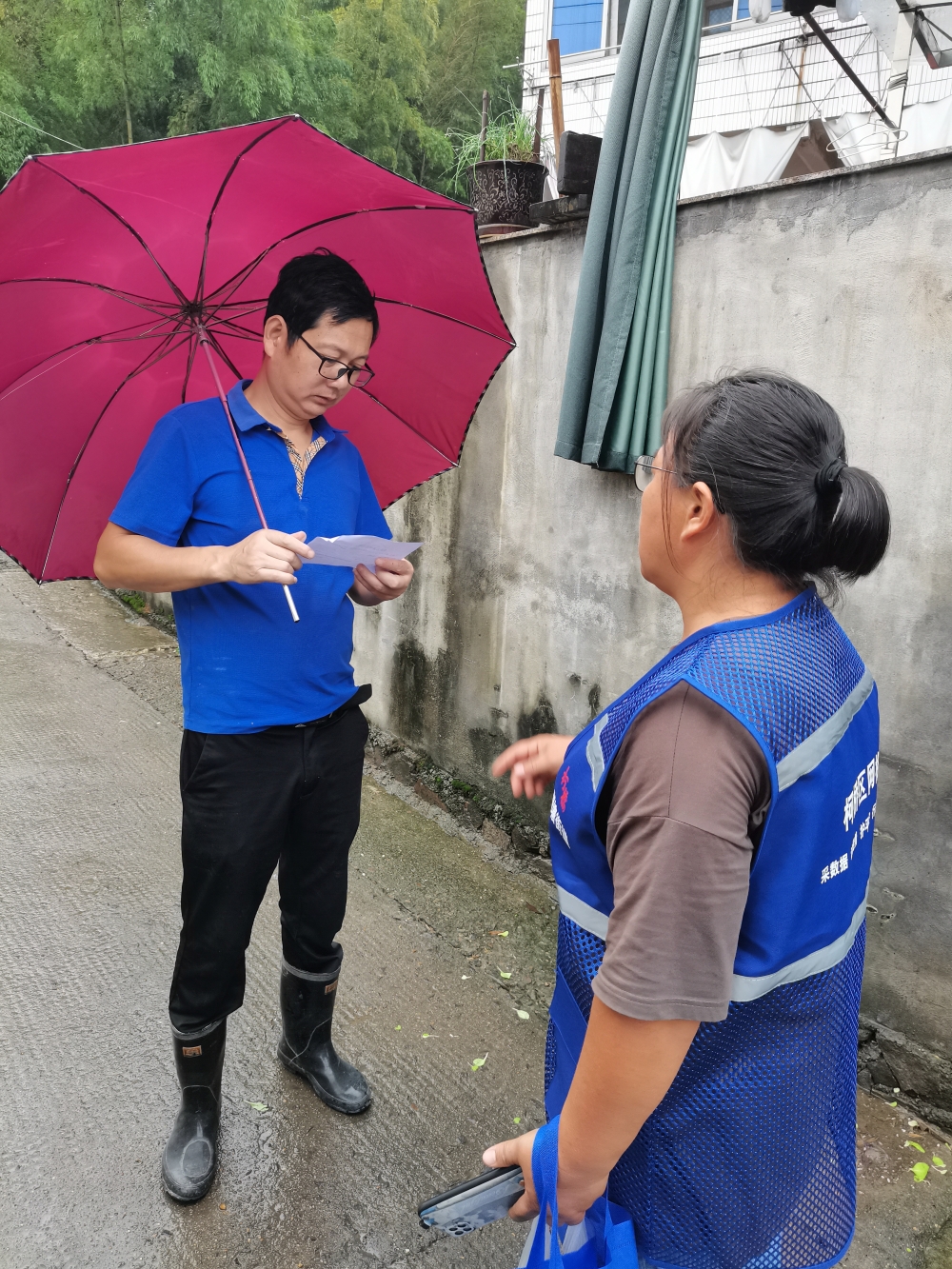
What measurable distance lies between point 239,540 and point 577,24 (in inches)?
386

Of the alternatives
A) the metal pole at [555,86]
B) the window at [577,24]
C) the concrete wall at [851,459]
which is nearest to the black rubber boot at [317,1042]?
the concrete wall at [851,459]

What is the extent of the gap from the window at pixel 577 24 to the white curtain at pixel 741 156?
2536 millimetres

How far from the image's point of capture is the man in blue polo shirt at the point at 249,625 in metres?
2.01

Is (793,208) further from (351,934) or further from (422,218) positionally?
(351,934)

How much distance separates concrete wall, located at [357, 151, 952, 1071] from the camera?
253cm

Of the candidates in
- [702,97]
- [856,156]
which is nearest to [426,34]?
[702,97]

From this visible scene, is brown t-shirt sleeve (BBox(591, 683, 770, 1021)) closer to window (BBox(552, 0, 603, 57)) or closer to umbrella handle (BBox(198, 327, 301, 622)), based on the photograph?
umbrella handle (BBox(198, 327, 301, 622))

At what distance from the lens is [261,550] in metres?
1.80

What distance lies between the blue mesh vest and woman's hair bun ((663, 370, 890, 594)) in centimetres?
8

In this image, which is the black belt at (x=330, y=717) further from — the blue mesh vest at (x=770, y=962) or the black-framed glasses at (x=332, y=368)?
the blue mesh vest at (x=770, y=962)

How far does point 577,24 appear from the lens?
9625 mm

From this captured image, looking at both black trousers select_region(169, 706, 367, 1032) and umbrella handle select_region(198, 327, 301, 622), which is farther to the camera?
black trousers select_region(169, 706, 367, 1032)

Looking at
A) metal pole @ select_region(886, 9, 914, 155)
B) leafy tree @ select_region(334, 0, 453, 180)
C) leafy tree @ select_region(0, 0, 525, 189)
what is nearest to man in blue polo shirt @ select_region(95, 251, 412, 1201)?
metal pole @ select_region(886, 9, 914, 155)

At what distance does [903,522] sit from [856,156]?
6.12 metres
